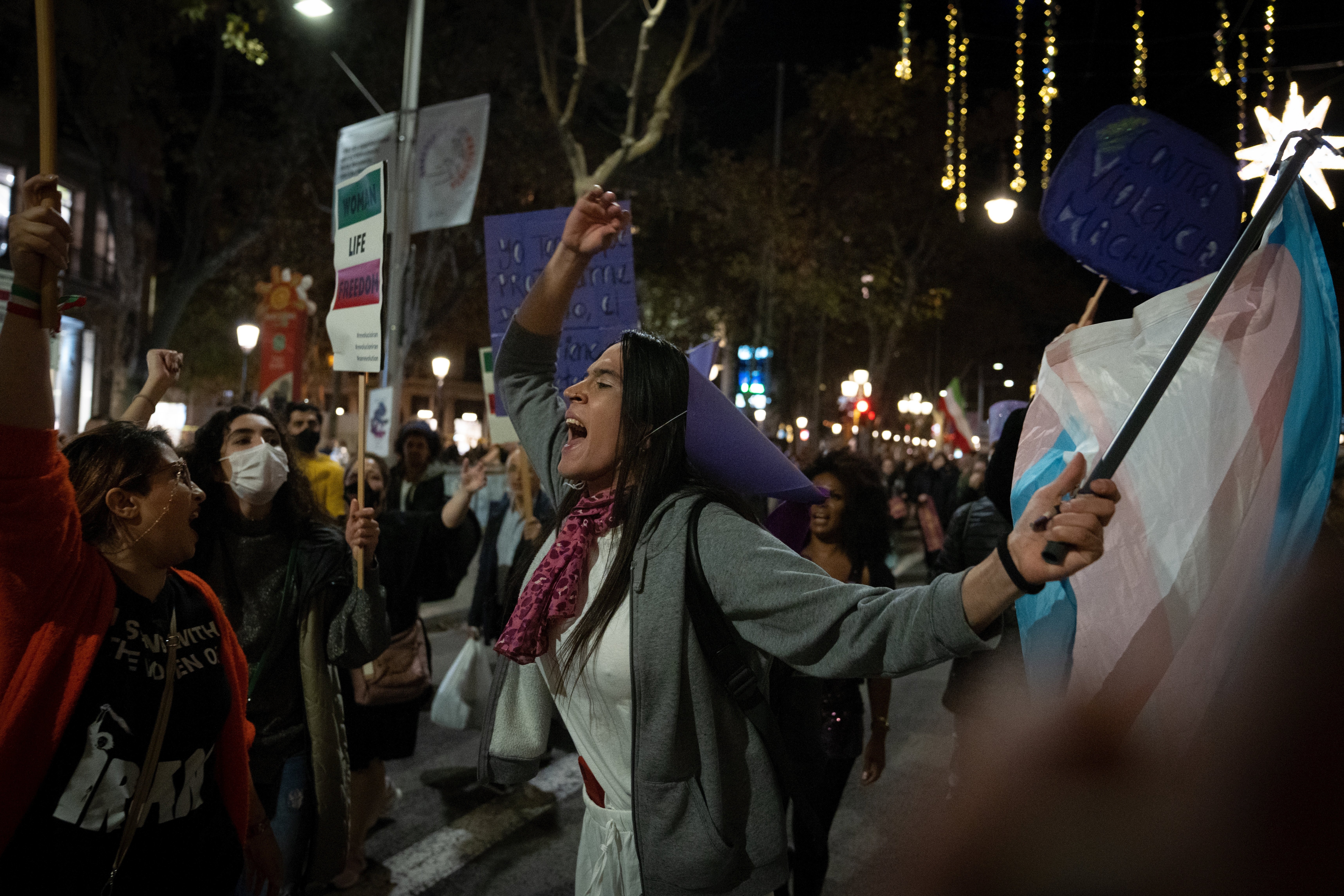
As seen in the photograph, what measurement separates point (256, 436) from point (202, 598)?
1167 millimetres

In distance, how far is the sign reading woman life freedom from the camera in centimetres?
400

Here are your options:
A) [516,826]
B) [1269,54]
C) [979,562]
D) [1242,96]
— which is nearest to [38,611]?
[979,562]

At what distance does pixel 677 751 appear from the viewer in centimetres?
206

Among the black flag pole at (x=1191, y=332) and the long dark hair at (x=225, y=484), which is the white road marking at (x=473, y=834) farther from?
the black flag pole at (x=1191, y=332)

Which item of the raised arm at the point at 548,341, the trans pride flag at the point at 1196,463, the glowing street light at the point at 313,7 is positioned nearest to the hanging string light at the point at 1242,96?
the glowing street light at the point at 313,7

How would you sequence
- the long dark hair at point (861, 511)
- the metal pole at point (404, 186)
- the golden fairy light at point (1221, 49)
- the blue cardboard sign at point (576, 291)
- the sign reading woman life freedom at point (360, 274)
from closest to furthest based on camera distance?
the sign reading woman life freedom at point (360, 274) → the long dark hair at point (861, 511) → the blue cardboard sign at point (576, 291) → the metal pole at point (404, 186) → the golden fairy light at point (1221, 49)

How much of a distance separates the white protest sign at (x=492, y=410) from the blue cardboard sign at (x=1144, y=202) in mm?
3533

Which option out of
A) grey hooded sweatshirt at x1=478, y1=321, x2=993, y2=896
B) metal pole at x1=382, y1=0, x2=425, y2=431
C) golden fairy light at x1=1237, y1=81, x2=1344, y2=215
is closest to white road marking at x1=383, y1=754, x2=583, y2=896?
grey hooded sweatshirt at x1=478, y1=321, x2=993, y2=896

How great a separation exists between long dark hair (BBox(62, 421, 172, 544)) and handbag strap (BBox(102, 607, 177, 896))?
0.31 metres

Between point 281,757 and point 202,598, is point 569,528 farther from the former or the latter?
point 281,757

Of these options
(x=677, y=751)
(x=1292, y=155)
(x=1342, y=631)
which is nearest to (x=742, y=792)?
(x=677, y=751)

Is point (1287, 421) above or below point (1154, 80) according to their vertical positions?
below

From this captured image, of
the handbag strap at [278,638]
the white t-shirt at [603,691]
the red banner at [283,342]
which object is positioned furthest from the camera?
the red banner at [283,342]

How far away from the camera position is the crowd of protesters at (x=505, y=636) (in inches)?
70.8
